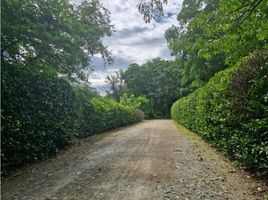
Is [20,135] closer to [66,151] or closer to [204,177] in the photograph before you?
[66,151]

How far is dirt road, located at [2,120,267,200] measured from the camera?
14.0 ft

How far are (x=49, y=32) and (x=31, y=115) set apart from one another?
14.1 ft

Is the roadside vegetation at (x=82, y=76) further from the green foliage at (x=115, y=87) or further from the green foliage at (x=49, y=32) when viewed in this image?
the green foliage at (x=115, y=87)

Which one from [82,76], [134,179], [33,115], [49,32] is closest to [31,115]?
[33,115]

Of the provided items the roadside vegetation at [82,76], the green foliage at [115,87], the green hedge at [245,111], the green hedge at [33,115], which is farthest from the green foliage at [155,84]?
the green hedge at [245,111]

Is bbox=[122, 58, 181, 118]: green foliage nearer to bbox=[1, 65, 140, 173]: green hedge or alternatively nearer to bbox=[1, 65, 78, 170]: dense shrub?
bbox=[1, 65, 140, 173]: green hedge

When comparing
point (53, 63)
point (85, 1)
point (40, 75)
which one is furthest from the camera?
point (85, 1)

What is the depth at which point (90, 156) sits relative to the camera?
302 inches

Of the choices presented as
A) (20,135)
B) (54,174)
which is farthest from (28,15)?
(54,174)

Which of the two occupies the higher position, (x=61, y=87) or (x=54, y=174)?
(x=61, y=87)

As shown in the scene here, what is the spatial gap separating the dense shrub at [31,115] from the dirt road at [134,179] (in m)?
0.48

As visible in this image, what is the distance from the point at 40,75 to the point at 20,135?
6.46ft

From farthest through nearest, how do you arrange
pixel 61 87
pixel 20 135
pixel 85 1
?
1. pixel 85 1
2. pixel 61 87
3. pixel 20 135

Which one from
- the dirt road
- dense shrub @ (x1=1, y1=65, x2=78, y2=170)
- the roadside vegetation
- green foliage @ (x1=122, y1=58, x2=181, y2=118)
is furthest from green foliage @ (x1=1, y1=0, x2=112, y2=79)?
green foliage @ (x1=122, y1=58, x2=181, y2=118)
